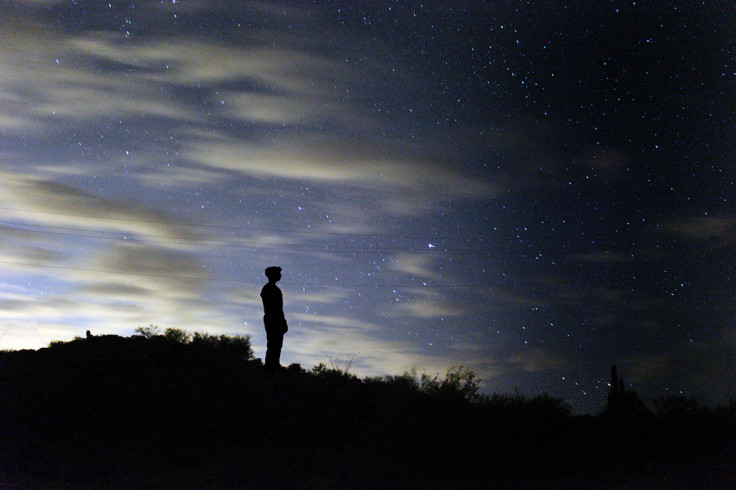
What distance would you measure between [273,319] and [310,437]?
604 cm

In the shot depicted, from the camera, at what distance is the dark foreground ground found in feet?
34.2

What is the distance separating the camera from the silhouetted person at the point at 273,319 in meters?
18.3

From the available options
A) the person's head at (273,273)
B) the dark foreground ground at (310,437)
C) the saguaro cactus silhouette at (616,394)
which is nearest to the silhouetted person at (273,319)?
the person's head at (273,273)

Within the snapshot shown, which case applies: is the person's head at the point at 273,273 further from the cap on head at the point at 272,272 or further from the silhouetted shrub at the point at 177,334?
the silhouetted shrub at the point at 177,334

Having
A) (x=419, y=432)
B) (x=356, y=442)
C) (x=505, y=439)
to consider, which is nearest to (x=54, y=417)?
(x=356, y=442)

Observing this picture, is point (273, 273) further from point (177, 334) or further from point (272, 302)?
point (177, 334)

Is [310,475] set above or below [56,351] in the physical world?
below

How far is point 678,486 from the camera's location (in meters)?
9.12

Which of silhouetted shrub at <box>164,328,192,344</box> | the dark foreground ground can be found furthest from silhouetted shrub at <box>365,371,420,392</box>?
silhouetted shrub at <box>164,328,192,344</box>

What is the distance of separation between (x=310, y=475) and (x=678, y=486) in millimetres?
5313

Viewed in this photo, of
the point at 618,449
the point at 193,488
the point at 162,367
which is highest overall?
the point at 162,367

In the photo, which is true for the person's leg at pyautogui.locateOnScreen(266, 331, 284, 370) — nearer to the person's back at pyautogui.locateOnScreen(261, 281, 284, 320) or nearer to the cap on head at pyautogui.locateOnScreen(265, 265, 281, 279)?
the person's back at pyautogui.locateOnScreen(261, 281, 284, 320)

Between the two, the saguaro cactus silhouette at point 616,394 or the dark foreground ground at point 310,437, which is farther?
the saguaro cactus silhouette at point 616,394

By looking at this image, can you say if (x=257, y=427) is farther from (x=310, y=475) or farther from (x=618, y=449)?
(x=618, y=449)
